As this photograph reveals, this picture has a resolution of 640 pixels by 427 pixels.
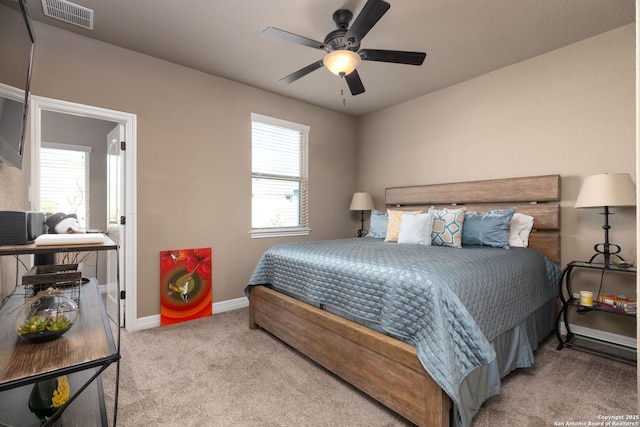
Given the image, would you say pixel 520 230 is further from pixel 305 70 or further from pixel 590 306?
pixel 305 70

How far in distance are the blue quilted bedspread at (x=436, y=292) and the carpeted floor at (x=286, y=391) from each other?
0.40 m

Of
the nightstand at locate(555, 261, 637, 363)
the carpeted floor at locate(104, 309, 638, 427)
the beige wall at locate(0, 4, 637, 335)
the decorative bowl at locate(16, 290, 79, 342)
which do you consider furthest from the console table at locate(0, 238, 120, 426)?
the nightstand at locate(555, 261, 637, 363)

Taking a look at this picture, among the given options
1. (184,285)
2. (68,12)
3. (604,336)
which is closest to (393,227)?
(604,336)

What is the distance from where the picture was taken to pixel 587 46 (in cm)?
274

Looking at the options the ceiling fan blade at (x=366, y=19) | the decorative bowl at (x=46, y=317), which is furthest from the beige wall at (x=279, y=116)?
the ceiling fan blade at (x=366, y=19)

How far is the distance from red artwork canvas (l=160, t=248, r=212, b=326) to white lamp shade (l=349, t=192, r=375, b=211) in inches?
82.9

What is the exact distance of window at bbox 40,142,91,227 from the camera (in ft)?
13.0

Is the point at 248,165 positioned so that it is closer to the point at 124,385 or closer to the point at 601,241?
the point at 124,385

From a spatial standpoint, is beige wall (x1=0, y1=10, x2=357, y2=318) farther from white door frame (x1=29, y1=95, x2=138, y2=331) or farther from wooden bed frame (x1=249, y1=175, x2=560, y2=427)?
wooden bed frame (x1=249, y1=175, x2=560, y2=427)

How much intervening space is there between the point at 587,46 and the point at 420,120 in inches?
66.9

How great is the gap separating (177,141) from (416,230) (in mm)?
2620

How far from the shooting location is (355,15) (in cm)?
237

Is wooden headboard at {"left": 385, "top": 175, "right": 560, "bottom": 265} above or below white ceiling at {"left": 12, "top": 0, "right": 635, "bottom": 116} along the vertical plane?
below

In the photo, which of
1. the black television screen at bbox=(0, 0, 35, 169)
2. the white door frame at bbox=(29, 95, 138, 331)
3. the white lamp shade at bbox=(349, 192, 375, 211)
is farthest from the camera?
the white lamp shade at bbox=(349, 192, 375, 211)
